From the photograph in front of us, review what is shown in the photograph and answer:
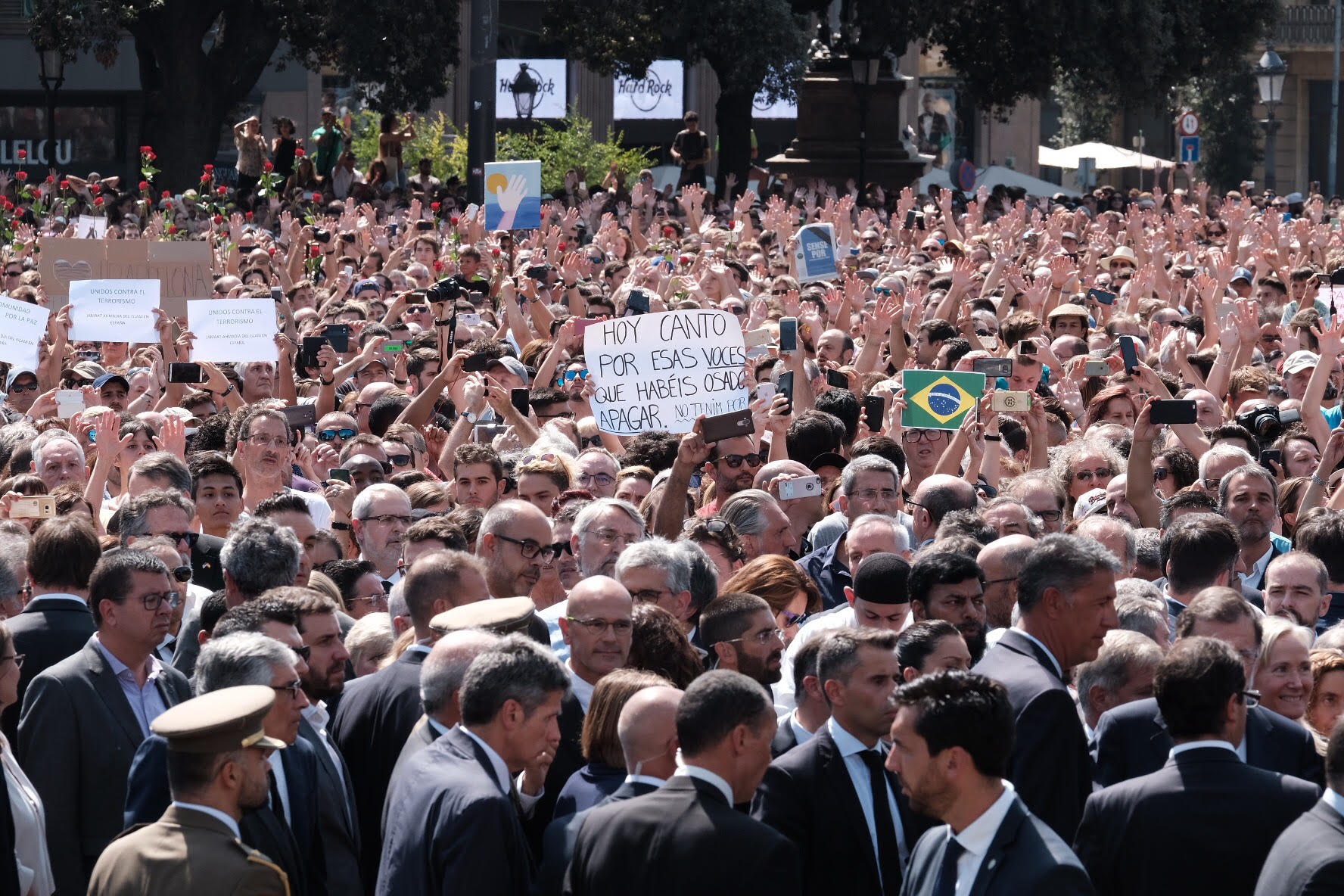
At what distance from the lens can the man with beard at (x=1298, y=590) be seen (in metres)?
7.16

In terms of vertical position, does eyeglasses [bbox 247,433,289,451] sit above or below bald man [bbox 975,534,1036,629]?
above

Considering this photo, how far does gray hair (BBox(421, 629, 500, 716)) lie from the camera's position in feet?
18.0

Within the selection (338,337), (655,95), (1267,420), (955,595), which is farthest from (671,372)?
(655,95)


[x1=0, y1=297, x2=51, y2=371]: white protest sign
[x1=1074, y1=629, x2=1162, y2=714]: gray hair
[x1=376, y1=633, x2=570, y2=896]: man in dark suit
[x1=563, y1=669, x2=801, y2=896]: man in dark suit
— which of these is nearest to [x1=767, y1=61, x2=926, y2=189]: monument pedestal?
[x1=0, y1=297, x2=51, y2=371]: white protest sign

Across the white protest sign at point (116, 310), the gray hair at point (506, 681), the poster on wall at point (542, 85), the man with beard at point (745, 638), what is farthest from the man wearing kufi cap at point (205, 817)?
the poster on wall at point (542, 85)

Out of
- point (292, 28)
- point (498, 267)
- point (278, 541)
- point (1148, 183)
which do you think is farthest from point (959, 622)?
point (1148, 183)

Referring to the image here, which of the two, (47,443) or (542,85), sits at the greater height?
(542,85)

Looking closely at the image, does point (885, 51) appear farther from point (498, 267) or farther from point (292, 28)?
point (498, 267)

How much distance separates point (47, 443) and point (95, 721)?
3663 millimetres

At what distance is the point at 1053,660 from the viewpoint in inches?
232

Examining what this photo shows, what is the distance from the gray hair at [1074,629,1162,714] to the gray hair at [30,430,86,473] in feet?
16.3

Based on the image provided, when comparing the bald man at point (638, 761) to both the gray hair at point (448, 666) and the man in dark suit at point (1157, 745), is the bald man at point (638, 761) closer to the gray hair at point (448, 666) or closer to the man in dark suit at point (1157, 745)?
the gray hair at point (448, 666)

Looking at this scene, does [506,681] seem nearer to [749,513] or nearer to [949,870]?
[949,870]

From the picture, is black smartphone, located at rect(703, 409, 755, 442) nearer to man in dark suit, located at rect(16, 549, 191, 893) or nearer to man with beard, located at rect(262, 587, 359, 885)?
man with beard, located at rect(262, 587, 359, 885)
